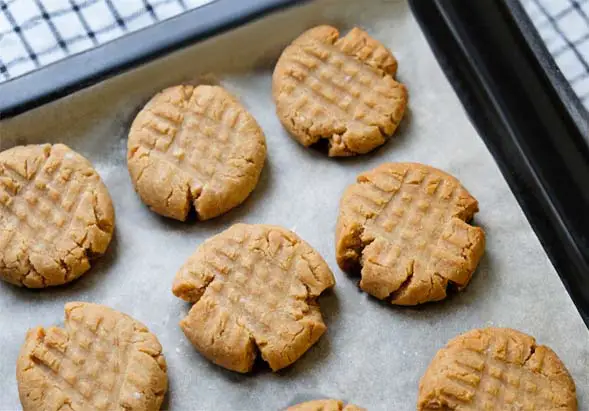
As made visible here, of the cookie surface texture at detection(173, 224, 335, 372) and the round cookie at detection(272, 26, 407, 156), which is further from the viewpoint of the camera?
the round cookie at detection(272, 26, 407, 156)

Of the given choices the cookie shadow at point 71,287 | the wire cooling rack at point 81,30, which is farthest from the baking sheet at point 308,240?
the wire cooling rack at point 81,30

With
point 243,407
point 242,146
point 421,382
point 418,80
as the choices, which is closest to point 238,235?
point 242,146

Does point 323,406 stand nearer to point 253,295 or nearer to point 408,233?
point 253,295

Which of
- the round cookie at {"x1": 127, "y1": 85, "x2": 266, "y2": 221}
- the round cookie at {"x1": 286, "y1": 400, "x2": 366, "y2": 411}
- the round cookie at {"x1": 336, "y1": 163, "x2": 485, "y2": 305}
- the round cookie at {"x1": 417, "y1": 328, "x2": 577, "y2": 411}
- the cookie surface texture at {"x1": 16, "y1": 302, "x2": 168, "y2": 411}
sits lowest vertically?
the round cookie at {"x1": 417, "y1": 328, "x2": 577, "y2": 411}

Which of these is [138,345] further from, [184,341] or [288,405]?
[288,405]

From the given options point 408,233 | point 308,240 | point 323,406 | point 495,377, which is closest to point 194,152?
point 308,240

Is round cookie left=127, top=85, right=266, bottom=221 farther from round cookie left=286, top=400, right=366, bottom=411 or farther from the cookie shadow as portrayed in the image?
round cookie left=286, top=400, right=366, bottom=411

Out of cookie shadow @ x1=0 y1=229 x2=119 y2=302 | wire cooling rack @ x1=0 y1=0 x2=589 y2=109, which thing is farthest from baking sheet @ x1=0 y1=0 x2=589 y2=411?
wire cooling rack @ x1=0 y1=0 x2=589 y2=109
